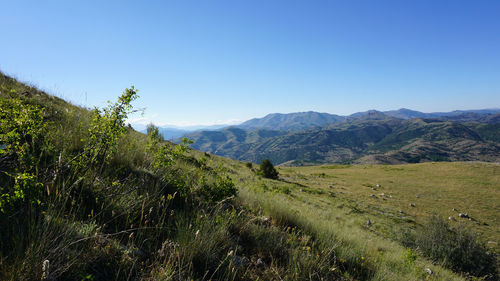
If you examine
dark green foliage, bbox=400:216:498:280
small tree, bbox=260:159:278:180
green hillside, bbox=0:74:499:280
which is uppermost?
green hillside, bbox=0:74:499:280

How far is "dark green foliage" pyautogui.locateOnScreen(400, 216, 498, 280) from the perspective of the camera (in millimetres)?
9422

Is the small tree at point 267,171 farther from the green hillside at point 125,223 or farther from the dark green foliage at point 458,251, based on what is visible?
the green hillside at point 125,223

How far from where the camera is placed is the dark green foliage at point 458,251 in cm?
942

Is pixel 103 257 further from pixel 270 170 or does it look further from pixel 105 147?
pixel 270 170

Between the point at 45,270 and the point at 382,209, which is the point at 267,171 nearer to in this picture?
the point at 382,209

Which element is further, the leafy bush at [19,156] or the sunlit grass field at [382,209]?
the sunlit grass field at [382,209]

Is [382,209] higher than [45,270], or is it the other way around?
[45,270]

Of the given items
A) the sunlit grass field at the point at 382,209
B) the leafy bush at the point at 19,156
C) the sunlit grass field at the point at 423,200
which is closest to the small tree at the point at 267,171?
the sunlit grass field at the point at 382,209

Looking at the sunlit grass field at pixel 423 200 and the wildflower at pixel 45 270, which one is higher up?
the wildflower at pixel 45 270

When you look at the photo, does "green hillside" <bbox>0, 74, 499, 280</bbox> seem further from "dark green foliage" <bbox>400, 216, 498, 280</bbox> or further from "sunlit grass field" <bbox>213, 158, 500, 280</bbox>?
"dark green foliage" <bbox>400, 216, 498, 280</bbox>

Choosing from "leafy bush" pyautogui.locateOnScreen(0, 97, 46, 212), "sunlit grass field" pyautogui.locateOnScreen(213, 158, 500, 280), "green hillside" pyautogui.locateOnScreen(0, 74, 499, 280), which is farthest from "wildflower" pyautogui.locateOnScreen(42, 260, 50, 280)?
"sunlit grass field" pyautogui.locateOnScreen(213, 158, 500, 280)

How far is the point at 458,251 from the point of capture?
981cm

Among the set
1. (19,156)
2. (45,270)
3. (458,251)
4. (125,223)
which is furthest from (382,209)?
(19,156)

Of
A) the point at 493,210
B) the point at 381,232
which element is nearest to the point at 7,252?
the point at 381,232
